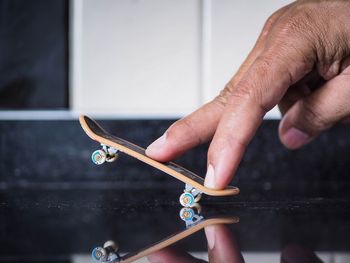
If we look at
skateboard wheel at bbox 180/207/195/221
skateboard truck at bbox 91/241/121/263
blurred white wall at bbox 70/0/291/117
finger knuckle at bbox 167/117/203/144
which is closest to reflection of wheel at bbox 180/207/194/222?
skateboard wheel at bbox 180/207/195/221

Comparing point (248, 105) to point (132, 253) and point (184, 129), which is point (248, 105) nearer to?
point (184, 129)

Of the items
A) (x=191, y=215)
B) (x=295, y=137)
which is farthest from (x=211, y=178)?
(x=295, y=137)

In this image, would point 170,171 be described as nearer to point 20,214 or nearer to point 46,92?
point 20,214

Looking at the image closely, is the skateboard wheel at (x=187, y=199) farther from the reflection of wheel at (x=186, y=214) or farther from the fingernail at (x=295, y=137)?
the fingernail at (x=295, y=137)

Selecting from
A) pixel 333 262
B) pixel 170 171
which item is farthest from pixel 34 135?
pixel 333 262

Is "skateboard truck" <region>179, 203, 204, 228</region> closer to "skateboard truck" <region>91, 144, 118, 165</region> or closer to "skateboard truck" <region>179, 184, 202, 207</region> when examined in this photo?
"skateboard truck" <region>179, 184, 202, 207</region>
